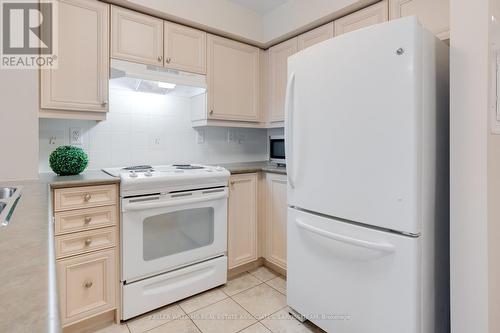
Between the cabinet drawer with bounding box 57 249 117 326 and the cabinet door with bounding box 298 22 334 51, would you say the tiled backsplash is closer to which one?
the cabinet drawer with bounding box 57 249 117 326

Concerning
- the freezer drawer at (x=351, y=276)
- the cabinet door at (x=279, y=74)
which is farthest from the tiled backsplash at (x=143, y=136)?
the freezer drawer at (x=351, y=276)

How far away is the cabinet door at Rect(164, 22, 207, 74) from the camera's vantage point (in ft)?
6.81

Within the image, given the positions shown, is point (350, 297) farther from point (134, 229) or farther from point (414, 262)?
point (134, 229)

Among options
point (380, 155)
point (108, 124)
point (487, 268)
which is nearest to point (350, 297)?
point (487, 268)

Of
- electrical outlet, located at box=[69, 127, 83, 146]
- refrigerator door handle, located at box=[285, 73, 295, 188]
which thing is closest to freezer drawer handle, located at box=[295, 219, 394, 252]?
refrigerator door handle, located at box=[285, 73, 295, 188]

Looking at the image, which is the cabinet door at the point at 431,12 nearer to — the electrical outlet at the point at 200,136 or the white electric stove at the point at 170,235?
the white electric stove at the point at 170,235

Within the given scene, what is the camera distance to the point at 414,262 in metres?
1.14

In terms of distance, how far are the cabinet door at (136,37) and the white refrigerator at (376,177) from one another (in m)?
1.08

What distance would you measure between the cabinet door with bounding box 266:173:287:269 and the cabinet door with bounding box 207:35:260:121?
66cm

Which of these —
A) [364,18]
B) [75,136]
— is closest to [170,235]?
[75,136]

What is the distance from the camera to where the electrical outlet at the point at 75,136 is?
6.46 ft

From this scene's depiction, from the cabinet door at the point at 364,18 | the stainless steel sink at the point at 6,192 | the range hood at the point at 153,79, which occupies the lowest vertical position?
the stainless steel sink at the point at 6,192

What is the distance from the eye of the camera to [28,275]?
44 cm

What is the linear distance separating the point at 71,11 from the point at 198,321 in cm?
205
